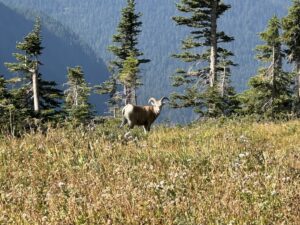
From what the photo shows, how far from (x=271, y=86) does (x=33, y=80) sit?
2142 centimetres

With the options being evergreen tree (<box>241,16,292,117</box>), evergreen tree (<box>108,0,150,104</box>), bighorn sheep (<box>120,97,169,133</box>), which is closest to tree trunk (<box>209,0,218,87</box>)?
evergreen tree (<box>241,16,292,117</box>)

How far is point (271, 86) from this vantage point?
1764 inches

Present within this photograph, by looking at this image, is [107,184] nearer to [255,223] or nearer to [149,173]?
[149,173]

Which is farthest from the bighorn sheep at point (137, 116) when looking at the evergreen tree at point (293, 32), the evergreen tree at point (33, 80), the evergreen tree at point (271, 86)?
the evergreen tree at point (293, 32)

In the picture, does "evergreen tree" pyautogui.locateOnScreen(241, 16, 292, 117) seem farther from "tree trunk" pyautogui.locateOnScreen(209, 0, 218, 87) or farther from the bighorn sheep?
the bighorn sheep

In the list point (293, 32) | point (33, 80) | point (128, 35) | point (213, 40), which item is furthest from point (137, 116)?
point (128, 35)

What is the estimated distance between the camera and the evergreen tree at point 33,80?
47906 mm

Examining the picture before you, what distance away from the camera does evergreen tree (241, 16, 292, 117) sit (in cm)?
4447

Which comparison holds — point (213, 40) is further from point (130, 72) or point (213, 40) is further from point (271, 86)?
point (130, 72)

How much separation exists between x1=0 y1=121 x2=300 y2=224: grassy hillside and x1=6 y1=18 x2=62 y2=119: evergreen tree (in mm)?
37005

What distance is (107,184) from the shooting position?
6312 mm

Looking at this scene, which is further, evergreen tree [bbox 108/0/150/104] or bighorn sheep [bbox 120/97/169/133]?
evergreen tree [bbox 108/0/150/104]

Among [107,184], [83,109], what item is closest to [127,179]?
[107,184]

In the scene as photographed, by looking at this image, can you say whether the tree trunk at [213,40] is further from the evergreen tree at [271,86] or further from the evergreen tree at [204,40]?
the evergreen tree at [271,86]
